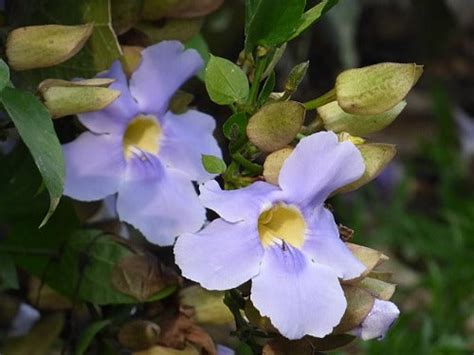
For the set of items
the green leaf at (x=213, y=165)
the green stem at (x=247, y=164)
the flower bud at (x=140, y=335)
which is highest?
the green leaf at (x=213, y=165)

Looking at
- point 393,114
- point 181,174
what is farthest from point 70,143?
point 393,114

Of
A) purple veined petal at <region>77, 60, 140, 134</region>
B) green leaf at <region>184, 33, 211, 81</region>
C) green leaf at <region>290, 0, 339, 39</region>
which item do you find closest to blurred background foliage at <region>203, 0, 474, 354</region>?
green leaf at <region>184, 33, 211, 81</region>

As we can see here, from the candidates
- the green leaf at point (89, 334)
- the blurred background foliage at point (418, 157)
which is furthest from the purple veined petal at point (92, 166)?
the blurred background foliage at point (418, 157)

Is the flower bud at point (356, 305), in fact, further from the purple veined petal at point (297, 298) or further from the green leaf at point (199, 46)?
the green leaf at point (199, 46)

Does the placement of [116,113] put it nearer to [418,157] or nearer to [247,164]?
[247,164]

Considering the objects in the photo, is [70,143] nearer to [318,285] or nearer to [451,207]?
[318,285]

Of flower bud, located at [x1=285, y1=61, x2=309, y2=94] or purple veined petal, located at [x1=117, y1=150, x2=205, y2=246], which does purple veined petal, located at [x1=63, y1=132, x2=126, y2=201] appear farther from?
flower bud, located at [x1=285, y1=61, x2=309, y2=94]

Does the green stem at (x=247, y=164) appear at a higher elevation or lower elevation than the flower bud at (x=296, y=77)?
lower
